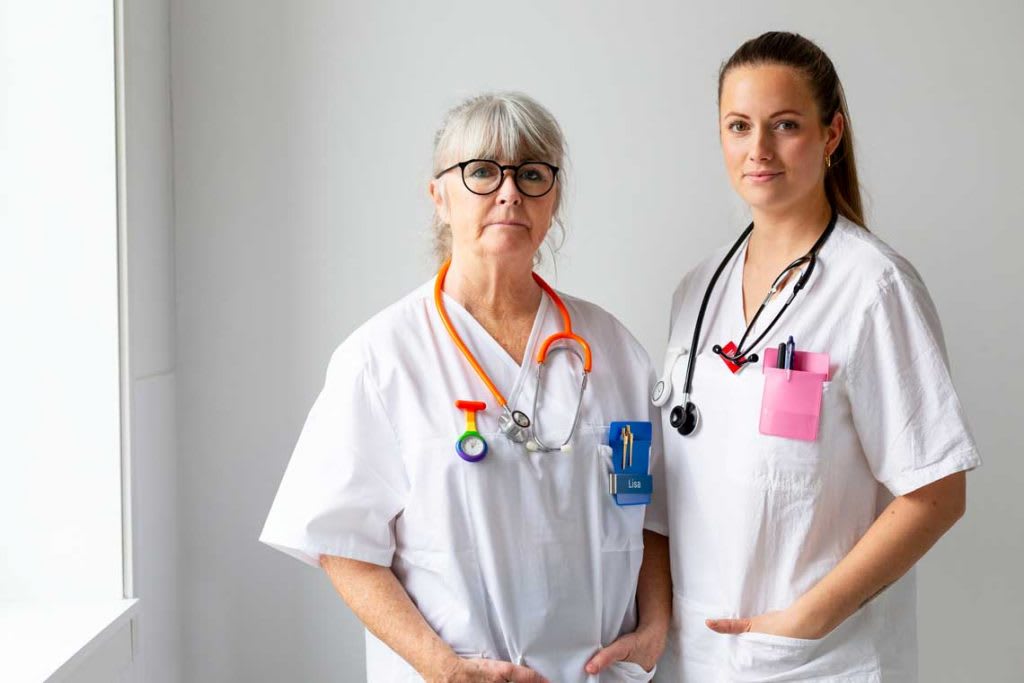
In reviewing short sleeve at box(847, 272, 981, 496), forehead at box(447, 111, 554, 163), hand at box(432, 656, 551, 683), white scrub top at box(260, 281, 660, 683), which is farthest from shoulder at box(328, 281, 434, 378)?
short sleeve at box(847, 272, 981, 496)

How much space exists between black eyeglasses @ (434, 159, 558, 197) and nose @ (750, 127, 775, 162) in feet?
1.08

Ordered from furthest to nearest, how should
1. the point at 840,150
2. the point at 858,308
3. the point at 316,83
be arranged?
1. the point at 316,83
2. the point at 840,150
3. the point at 858,308

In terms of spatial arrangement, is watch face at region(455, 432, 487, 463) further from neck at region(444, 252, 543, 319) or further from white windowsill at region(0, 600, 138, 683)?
white windowsill at region(0, 600, 138, 683)

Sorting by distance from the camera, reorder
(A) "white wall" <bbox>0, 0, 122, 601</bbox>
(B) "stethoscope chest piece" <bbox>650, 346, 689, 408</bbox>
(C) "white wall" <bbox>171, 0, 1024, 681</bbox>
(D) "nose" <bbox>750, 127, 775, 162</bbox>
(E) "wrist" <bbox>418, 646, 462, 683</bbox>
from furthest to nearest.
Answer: (C) "white wall" <bbox>171, 0, 1024, 681</bbox>
(A) "white wall" <bbox>0, 0, 122, 601</bbox>
(B) "stethoscope chest piece" <bbox>650, 346, 689, 408</bbox>
(D) "nose" <bbox>750, 127, 775, 162</bbox>
(E) "wrist" <bbox>418, 646, 462, 683</bbox>

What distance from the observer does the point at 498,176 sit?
5.10 feet

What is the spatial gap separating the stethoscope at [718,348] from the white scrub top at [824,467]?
1cm

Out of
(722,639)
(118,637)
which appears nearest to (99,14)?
(118,637)

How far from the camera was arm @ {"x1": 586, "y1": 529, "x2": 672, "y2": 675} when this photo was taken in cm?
155

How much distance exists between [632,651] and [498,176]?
0.80 m

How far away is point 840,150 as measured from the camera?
1632 mm

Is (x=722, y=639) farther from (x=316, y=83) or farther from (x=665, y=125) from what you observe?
(x=316, y=83)

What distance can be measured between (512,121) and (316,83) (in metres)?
0.80

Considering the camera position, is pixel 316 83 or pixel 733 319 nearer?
pixel 733 319

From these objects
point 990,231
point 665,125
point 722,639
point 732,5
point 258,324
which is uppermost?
point 732,5
